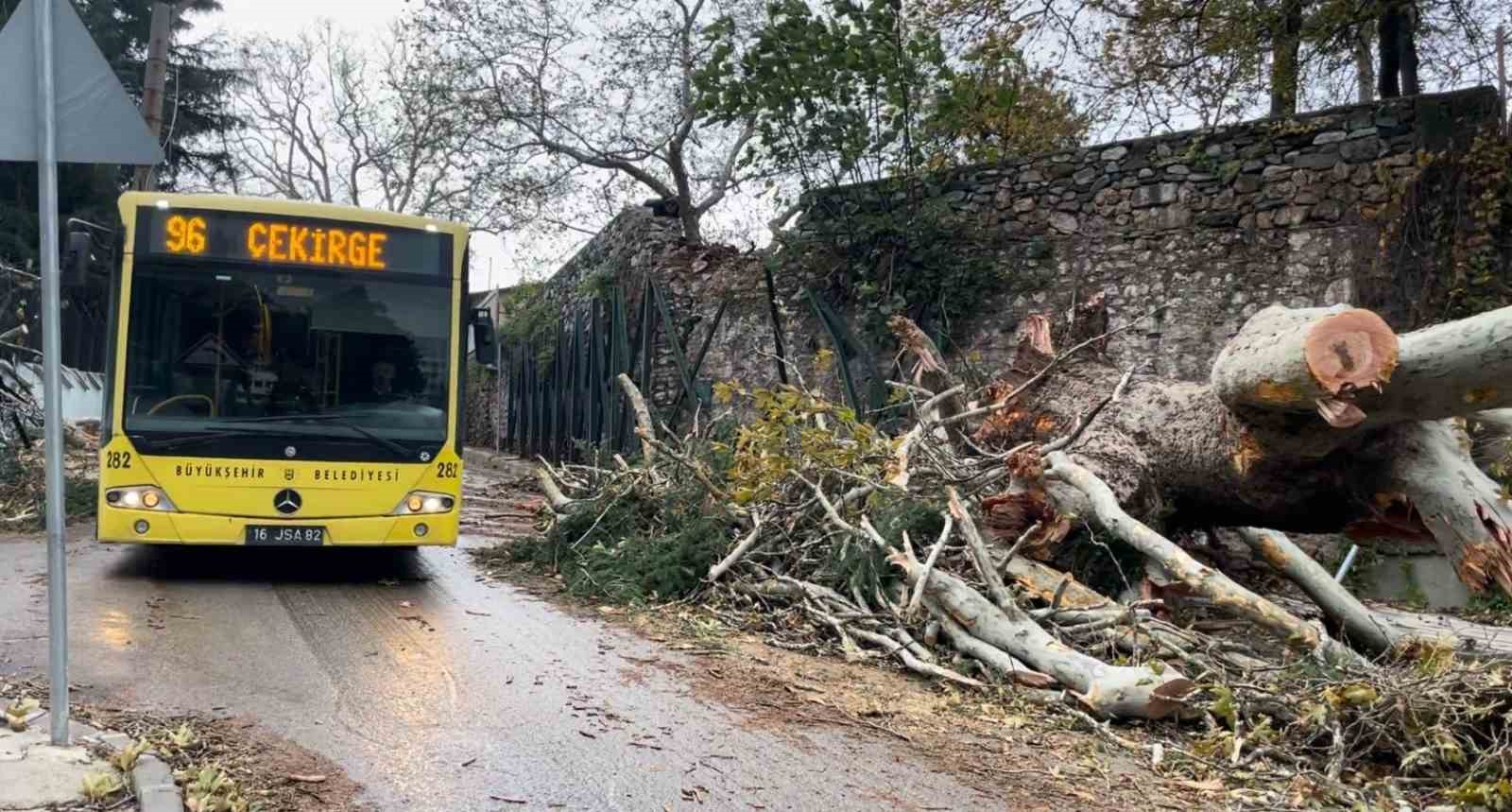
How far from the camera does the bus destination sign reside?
766 centimetres

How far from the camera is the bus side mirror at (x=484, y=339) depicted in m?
8.56

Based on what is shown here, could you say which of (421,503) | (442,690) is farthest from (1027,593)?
(421,503)

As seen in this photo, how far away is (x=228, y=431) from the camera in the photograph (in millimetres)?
7621

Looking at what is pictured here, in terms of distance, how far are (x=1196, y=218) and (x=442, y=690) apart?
27.2 feet

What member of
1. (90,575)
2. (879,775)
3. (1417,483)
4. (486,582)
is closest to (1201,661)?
(1417,483)

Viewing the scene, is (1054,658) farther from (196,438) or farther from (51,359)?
(196,438)

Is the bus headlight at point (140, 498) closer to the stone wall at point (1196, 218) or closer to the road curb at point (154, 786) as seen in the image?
the road curb at point (154, 786)

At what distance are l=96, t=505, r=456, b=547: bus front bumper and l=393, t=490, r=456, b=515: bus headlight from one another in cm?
4

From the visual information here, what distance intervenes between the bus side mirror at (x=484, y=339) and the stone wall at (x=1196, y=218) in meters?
2.31

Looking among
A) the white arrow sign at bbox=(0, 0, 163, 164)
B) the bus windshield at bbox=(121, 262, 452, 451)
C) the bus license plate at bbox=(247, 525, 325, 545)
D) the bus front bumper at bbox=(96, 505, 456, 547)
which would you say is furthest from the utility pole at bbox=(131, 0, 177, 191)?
the white arrow sign at bbox=(0, 0, 163, 164)

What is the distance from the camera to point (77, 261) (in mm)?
6812

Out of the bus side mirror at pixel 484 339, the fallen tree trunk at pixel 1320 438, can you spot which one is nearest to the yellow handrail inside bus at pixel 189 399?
the bus side mirror at pixel 484 339

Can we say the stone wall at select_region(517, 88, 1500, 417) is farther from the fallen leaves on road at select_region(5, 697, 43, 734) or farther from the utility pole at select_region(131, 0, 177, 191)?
the utility pole at select_region(131, 0, 177, 191)

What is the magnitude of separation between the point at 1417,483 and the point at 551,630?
470 centimetres
